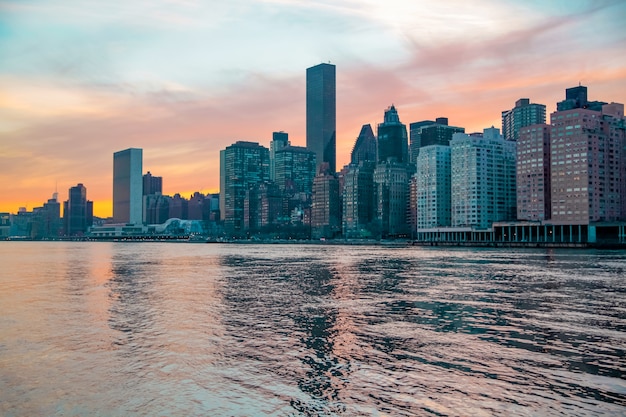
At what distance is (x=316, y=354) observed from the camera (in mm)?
34281

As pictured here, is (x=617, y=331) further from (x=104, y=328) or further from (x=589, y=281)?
(x=589, y=281)

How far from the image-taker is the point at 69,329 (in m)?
43.6

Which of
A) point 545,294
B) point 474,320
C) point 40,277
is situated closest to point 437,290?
point 545,294

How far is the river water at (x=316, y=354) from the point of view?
25.3 m

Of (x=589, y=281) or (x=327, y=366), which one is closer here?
(x=327, y=366)

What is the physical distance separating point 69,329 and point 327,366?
23072 mm

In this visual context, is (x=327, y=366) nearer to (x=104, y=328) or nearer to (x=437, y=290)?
(x=104, y=328)

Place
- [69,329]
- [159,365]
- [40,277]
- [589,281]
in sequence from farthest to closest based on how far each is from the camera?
[40,277] → [589,281] → [69,329] → [159,365]

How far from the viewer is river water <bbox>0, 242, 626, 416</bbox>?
25266mm

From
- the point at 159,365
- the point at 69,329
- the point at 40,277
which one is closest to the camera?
the point at 159,365

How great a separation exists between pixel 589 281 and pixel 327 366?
61462 mm

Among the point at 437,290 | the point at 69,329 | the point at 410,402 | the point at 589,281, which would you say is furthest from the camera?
the point at 589,281

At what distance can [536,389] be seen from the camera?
86.9 feet

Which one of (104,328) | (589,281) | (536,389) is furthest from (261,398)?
(589,281)
